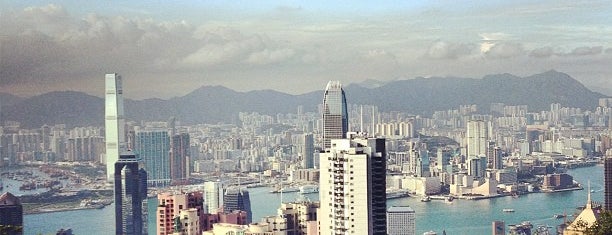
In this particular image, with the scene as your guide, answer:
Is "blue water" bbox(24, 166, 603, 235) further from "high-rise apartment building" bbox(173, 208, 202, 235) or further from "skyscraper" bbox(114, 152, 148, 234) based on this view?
"high-rise apartment building" bbox(173, 208, 202, 235)

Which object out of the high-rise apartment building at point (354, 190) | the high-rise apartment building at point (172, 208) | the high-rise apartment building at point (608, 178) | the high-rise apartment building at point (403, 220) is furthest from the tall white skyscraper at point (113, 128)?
the high-rise apartment building at point (354, 190)

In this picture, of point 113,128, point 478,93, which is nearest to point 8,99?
point 113,128

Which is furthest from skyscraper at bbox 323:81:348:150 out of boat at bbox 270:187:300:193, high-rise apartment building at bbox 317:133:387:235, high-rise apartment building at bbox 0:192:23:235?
high-rise apartment building at bbox 317:133:387:235

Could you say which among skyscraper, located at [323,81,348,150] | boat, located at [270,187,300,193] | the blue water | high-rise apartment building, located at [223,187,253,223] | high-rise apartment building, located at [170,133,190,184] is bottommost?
the blue water

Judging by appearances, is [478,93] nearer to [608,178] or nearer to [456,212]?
[456,212]

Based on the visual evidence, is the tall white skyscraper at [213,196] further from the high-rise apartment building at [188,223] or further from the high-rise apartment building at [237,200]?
the high-rise apartment building at [188,223]
